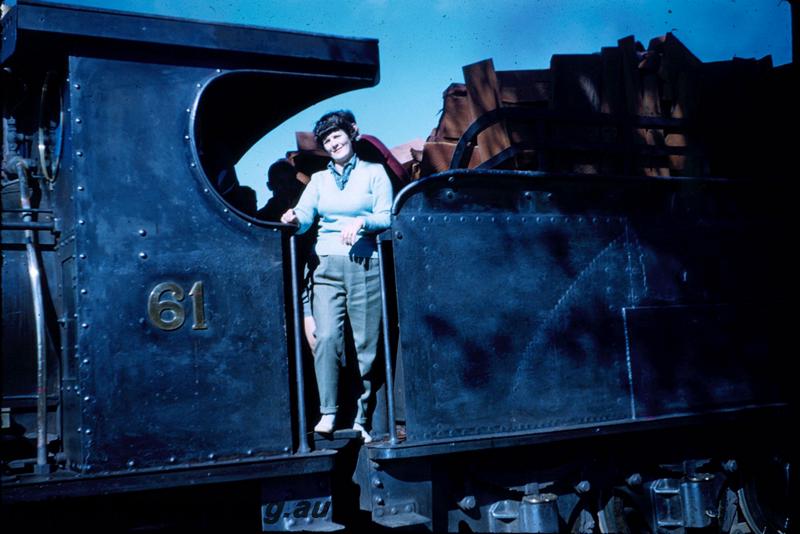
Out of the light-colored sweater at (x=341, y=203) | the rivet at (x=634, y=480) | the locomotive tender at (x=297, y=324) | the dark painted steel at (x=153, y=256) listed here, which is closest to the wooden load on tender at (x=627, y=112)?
the locomotive tender at (x=297, y=324)

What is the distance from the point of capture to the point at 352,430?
12.4ft

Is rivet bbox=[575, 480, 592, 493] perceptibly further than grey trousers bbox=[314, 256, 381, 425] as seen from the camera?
Yes

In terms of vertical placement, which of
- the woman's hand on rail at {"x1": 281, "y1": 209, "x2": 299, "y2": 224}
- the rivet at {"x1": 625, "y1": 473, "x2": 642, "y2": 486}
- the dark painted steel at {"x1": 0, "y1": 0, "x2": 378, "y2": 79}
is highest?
the dark painted steel at {"x1": 0, "y1": 0, "x2": 378, "y2": 79}

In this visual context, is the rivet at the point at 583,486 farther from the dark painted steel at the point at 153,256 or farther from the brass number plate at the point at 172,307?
the brass number plate at the point at 172,307

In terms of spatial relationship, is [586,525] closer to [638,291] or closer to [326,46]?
[638,291]

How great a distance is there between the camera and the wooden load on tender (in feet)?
14.5

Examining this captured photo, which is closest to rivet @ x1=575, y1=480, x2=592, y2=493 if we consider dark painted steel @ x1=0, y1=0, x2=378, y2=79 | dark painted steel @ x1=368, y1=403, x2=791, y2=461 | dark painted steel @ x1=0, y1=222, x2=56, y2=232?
dark painted steel @ x1=368, y1=403, x2=791, y2=461

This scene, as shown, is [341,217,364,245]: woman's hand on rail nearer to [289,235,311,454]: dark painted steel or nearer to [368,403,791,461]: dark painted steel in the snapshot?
[289,235,311,454]: dark painted steel

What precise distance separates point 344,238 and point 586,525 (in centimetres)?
209

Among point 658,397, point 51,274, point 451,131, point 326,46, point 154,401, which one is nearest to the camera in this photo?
point 154,401

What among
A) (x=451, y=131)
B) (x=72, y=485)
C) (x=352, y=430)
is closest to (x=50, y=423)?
(x=72, y=485)

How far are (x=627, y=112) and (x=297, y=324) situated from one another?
2634mm

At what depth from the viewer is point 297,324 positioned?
3473 millimetres

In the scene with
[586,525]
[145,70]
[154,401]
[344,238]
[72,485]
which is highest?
[145,70]
